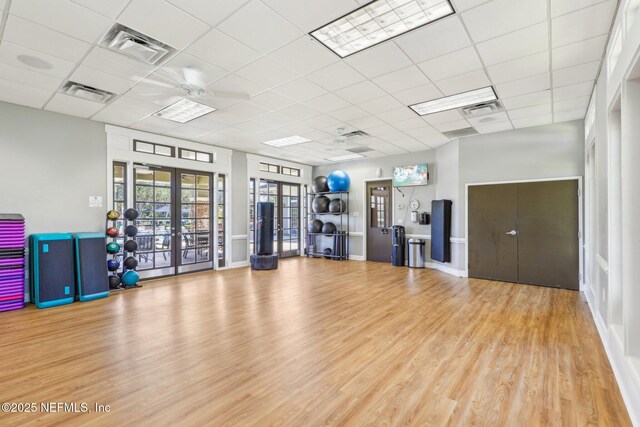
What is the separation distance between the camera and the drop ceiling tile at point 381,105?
4.62 meters

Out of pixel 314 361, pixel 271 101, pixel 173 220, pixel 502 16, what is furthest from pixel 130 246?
pixel 502 16

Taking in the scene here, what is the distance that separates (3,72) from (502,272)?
854cm

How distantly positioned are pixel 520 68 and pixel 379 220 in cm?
566

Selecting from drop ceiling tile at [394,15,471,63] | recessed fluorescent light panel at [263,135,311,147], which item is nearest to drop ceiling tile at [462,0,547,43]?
drop ceiling tile at [394,15,471,63]

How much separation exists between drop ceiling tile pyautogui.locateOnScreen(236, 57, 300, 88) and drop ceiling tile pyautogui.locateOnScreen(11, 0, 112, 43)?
1.41 meters

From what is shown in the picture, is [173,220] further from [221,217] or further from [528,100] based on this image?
[528,100]

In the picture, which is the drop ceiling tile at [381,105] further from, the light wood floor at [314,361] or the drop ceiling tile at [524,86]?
the light wood floor at [314,361]

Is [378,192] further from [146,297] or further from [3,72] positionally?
[3,72]

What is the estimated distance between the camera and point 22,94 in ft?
14.4

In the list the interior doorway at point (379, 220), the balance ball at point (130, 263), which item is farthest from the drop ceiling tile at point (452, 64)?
the balance ball at point (130, 263)

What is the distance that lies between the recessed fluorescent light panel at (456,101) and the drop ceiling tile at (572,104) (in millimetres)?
1129

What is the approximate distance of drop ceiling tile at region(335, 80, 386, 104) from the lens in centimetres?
417

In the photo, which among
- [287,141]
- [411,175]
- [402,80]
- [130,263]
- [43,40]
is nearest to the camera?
[43,40]

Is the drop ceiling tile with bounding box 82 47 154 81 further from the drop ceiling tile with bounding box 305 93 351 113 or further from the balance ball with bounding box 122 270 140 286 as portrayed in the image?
the balance ball with bounding box 122 270 140 286
